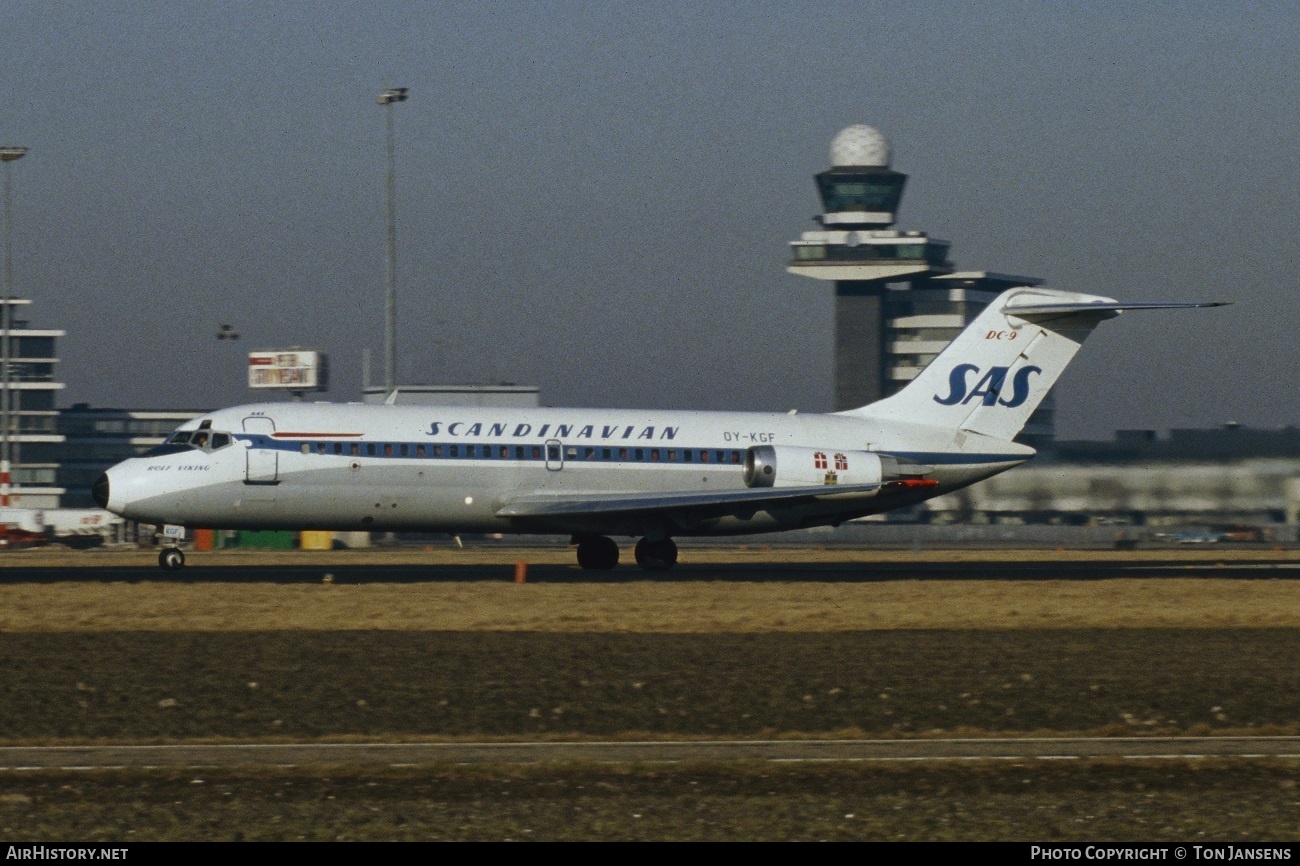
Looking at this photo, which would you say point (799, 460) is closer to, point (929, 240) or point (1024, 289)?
point (1024, 289)

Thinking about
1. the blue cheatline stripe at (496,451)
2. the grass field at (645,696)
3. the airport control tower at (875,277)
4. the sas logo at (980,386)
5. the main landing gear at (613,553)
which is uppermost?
the airport control tower at (875,277)

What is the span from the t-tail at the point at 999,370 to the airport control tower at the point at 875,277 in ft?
347

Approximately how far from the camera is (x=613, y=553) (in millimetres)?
39969

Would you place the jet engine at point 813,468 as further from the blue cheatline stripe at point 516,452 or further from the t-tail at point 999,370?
the t-tail at point 999,370

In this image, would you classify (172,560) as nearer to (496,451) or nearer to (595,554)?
(496,451)

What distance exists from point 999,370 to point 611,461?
422 inches

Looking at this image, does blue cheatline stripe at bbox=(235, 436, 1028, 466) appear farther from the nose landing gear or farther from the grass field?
the grass field

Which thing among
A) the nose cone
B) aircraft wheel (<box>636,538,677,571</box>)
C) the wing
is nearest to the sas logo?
the wing

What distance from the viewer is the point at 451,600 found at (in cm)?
2923

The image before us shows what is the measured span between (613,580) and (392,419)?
6.90 m

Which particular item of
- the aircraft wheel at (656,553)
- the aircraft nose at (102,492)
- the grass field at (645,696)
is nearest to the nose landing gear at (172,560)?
the aircraft nose at (102,492)

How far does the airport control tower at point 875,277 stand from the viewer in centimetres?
14675

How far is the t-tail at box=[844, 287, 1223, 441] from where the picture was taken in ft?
136

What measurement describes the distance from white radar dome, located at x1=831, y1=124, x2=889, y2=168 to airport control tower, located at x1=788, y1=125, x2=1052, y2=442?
3.6 inches
